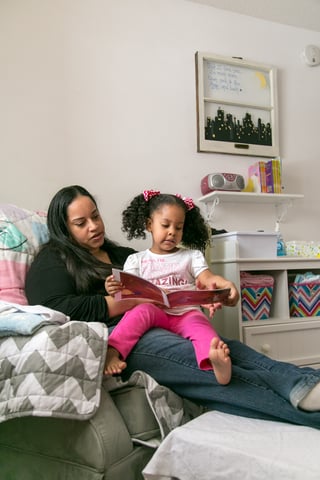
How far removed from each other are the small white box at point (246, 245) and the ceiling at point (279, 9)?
1.48 m

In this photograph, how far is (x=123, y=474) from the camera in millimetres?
823

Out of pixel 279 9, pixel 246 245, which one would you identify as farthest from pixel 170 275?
pixel 279 9

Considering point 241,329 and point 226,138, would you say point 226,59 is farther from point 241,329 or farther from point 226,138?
point 241,329

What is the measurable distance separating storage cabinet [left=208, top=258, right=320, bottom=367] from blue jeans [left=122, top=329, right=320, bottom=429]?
2.22 feet

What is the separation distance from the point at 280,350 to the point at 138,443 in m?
1.07

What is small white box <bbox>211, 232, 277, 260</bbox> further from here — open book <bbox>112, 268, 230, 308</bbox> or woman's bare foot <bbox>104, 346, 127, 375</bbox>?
woman's bare foot <bbox>104, 346, 127, 375</bbox>

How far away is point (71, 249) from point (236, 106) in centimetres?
152

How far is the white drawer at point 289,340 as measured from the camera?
1.73 metres

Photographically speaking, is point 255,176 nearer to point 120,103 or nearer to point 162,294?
point 120,103

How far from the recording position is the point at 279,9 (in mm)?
2352

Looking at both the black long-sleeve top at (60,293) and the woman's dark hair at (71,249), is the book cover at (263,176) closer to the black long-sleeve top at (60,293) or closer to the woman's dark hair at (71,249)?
the woman's dark hair at (71,249)

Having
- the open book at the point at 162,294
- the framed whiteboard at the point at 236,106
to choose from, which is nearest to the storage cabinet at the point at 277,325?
the open book at the point at 162,294

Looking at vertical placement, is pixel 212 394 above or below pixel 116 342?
below

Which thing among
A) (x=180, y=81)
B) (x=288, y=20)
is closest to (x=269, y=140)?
(x=180, y=81)
